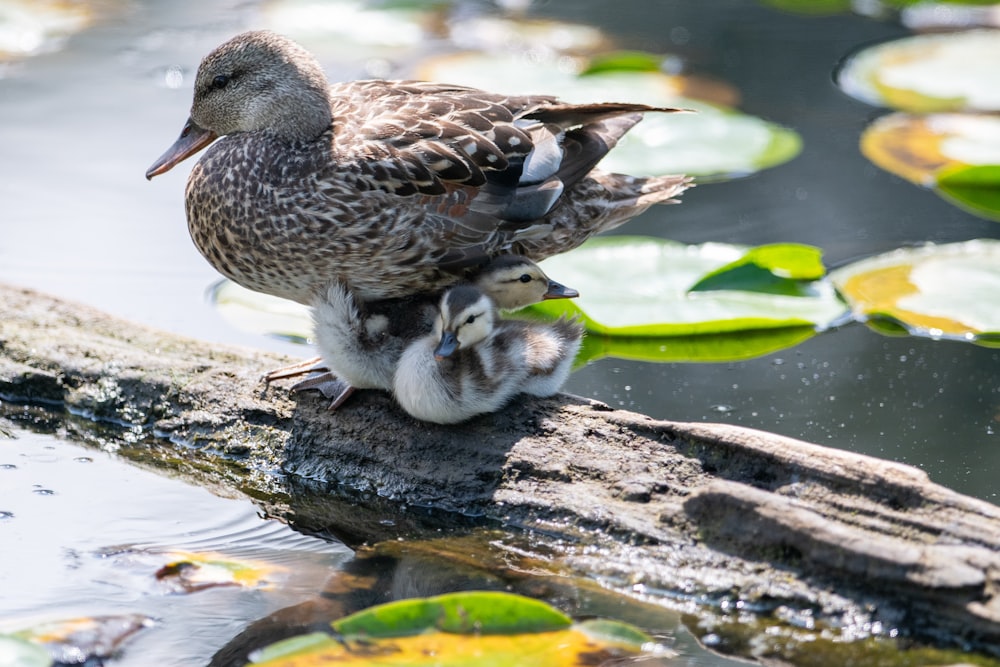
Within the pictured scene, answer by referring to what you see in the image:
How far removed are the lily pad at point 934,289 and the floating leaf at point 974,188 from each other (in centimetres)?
79

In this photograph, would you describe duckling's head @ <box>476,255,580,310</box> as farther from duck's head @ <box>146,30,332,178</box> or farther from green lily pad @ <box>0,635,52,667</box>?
green lily pad @ <box>0,635,52,667</box>

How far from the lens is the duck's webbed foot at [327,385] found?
4.09 m

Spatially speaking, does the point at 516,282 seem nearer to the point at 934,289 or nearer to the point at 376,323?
the point at 376,323

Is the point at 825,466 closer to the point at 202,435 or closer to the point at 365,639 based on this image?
the point at 365,639

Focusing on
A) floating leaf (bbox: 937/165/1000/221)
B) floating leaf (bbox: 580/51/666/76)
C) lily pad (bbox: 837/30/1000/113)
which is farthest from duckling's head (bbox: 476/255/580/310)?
lily pad (bbox: 837/30/1000/113)

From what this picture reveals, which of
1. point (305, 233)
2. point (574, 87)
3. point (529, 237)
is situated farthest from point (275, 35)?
point (574, 87)

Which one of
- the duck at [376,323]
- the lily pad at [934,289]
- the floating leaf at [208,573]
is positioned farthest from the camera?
the lily pad at [934,289]

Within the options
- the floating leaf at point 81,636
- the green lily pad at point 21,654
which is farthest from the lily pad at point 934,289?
the green lily pad at point 21,654

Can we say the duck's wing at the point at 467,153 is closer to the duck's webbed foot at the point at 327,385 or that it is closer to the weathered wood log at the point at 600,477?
the duck's webbed foot at the point at 327,385

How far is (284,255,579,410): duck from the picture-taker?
3936 millimetres

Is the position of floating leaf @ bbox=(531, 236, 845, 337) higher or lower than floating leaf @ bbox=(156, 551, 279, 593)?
higher

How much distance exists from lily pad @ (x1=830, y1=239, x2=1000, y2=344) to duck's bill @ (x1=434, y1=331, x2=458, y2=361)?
2.10 meters

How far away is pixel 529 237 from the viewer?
443cm

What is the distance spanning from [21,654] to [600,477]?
5.25 ft
